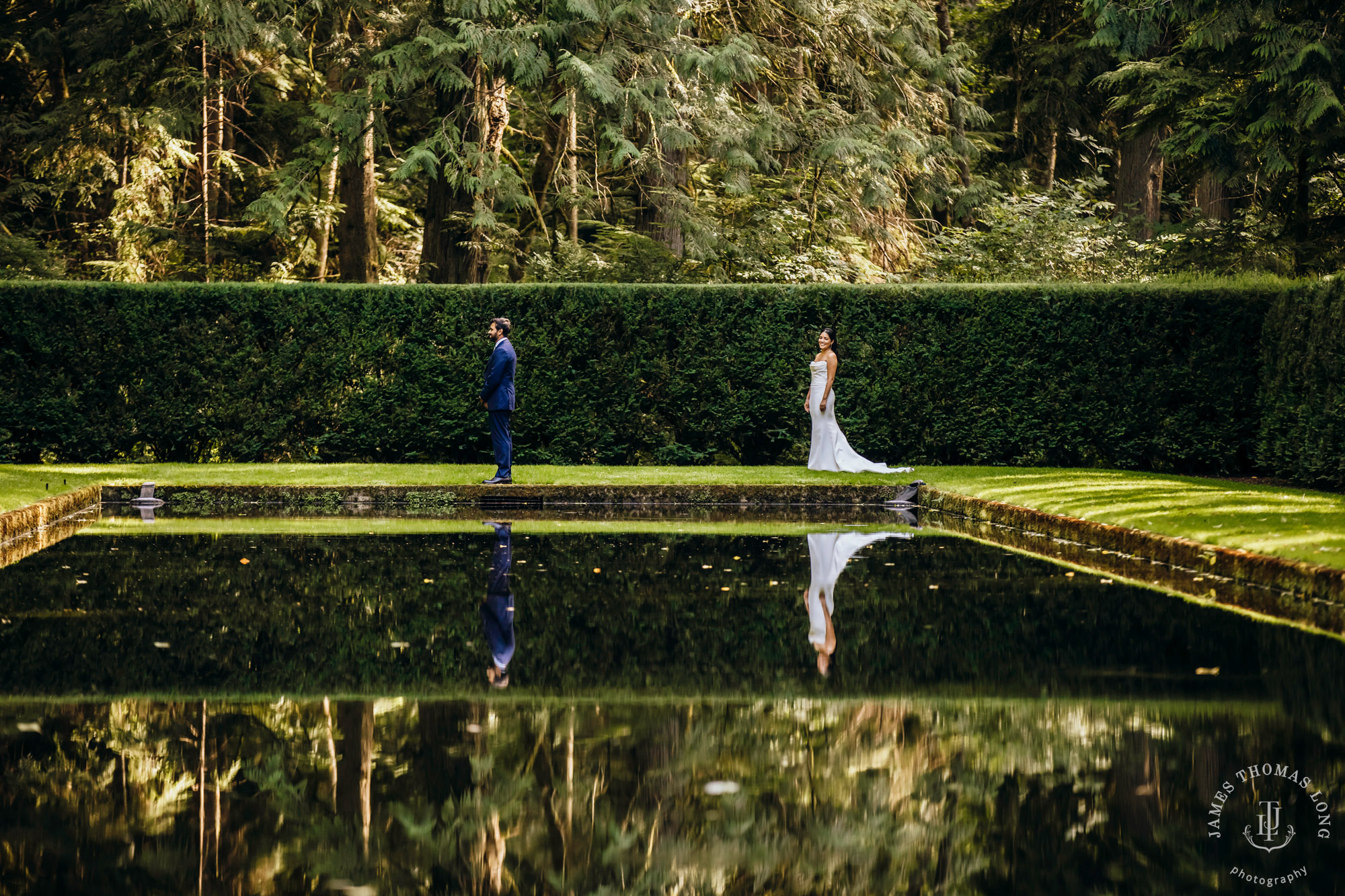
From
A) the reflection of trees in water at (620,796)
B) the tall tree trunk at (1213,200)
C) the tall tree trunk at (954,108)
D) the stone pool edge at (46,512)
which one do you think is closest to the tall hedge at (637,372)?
the stone pool edge at (46,512)

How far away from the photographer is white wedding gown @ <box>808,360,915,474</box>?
1989cm

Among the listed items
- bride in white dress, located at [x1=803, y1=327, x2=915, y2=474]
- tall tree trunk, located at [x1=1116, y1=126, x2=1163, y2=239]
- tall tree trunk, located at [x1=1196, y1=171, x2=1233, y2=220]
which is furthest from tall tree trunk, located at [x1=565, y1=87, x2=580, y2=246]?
tall tree trunk, located at [x1=1196, y1=171, x2=1233, y2=220]

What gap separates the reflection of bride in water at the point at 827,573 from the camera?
7.88 meters

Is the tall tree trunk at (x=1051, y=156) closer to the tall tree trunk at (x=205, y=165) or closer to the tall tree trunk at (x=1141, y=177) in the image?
the tall tree trunk at (x=1141, y=177)

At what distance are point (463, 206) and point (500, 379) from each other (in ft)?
28.7

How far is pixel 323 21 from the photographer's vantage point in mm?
25703

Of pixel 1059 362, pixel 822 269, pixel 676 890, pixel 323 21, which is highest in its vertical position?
pixel 323 21

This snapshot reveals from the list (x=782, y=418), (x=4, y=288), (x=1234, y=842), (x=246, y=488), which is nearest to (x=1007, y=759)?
(x=1234, y=842)

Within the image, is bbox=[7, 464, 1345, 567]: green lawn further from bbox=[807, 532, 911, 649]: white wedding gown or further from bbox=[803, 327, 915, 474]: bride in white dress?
bbox=[807, 532, 911, 649]: white wedding gown

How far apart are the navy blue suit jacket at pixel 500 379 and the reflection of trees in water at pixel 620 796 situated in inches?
Answer: 449

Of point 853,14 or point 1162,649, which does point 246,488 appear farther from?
point 853,14

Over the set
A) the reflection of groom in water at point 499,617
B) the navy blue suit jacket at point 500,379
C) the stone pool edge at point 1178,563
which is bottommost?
the reflection of groom in water at point 499,617

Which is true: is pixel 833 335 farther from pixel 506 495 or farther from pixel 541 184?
pixel 541 184

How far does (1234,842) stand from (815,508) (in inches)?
515
